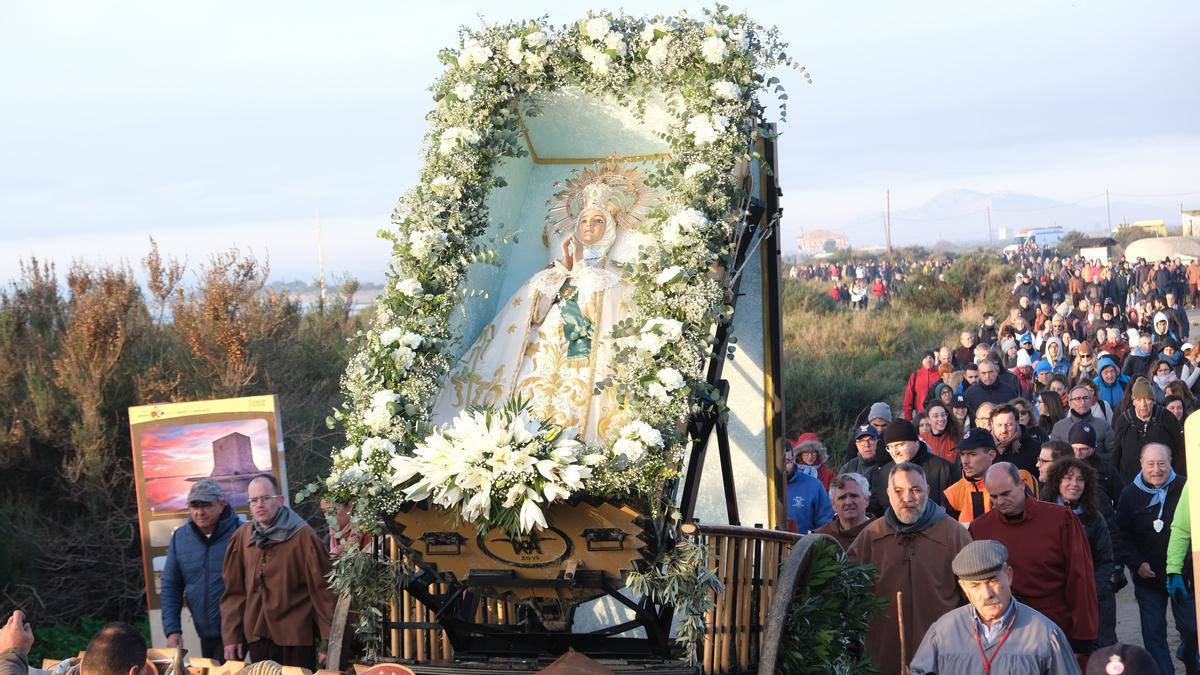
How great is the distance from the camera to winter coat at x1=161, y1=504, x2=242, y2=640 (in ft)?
30.1

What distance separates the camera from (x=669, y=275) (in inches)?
299

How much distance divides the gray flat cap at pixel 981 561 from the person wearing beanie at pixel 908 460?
354cm

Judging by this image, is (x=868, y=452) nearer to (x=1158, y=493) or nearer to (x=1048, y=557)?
(x=1158, y=493)

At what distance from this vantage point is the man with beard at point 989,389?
1408 cm

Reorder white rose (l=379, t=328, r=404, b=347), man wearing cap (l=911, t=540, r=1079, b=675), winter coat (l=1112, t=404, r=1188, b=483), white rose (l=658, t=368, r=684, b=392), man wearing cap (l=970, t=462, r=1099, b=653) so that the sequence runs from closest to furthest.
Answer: man wearing cap (l=911, t=540, r=1079, b=675)
white rose (l=658, t=368, r=684, b=392)
man wearing cap (l=970, t=462, r=1099, b=653)
white rose (l=379, t=328, r=404, b=347)
winter coat (l=1112, t=404, r=1188, b=483)

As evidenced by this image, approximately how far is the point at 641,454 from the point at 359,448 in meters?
1.52

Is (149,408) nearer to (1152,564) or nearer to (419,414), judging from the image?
(419,414)

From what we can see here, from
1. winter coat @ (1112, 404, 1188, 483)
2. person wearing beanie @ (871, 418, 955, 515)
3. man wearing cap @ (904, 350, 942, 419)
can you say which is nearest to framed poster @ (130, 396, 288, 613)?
person wearing beanie @ (871, 418, 955, 515)

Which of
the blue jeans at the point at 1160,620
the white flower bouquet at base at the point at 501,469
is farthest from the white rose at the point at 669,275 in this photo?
the blue jeans at the point at 1160,620

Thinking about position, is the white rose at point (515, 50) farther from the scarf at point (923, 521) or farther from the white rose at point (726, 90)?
the scarf at point (923, 521)

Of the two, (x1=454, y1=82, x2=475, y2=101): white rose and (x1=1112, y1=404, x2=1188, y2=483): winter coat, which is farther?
(x1=1112, y1=404, x2=1188, y2=483): winter coat

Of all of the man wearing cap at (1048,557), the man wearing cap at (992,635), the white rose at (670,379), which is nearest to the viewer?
the man wearing cap at (992,635)

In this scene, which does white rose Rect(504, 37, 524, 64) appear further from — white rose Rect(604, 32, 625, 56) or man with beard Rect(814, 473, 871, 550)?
man with beard Rect(814, 473, 871, 550)

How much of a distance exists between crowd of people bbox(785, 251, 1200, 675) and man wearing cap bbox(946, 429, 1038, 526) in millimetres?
11
